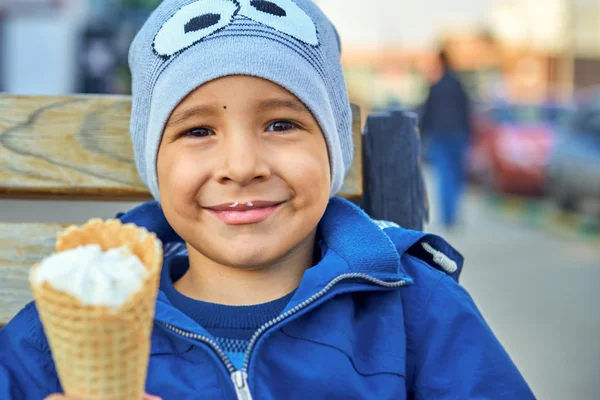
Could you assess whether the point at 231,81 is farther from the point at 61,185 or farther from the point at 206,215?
the point at 61,185

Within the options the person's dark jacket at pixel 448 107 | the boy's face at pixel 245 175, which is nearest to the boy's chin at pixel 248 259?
the boy's face at pixel 245 175

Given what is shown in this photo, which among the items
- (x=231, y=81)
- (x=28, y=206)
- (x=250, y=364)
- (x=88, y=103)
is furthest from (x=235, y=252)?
(x=28, y=206)

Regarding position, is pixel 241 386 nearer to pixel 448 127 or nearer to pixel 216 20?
pixel 216 20

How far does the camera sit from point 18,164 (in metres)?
2.36

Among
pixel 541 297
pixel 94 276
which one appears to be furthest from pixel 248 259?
pixel 541 297

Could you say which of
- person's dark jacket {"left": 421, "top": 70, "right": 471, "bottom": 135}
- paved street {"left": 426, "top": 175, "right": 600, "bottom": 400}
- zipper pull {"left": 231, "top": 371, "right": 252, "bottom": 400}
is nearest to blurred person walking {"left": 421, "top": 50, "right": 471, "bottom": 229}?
person's dark jacket {"left": 421, "top": 70, "right": 471, "bottom": 135}

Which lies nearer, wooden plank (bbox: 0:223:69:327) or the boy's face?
the boy's face

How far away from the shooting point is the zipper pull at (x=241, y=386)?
1861 mm

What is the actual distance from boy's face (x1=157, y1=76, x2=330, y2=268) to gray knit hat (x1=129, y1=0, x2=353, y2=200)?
4 centimetres

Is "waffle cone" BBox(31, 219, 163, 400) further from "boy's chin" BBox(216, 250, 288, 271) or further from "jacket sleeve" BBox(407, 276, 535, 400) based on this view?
"jacket sleeve" BBox(407, 276, 535, 400)

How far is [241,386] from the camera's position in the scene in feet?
6.12

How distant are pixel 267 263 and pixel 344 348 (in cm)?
27

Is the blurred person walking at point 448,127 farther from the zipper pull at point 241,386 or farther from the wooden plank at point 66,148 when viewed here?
the zipper pull at point 241,386

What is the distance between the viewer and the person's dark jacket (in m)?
10.4
